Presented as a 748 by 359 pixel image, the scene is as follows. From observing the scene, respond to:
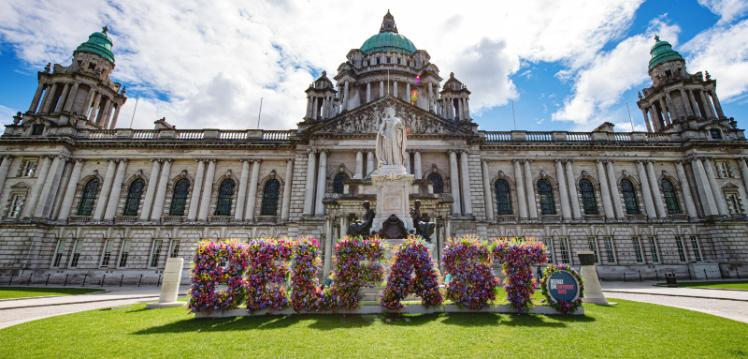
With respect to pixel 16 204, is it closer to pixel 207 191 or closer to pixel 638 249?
pixel 207 191

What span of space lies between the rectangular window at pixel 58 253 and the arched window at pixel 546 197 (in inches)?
1691

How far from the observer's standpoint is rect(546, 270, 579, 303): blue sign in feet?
27.8

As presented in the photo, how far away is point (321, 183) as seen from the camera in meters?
28.4

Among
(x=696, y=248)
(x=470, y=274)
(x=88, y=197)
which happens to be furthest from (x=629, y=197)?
(x=88, y=197)

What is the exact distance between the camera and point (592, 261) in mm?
10438

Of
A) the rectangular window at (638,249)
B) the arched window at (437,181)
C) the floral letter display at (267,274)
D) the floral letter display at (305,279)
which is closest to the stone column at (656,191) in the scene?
the rectangular window at (638,249)

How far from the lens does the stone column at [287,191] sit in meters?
29.8

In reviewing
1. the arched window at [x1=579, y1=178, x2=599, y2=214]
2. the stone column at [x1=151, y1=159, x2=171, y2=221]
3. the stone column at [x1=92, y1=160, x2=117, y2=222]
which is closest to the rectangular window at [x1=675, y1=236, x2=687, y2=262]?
the arched window at [x1=579, y1=178, x2=599, y2=214]

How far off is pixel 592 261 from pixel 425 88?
3934 cm

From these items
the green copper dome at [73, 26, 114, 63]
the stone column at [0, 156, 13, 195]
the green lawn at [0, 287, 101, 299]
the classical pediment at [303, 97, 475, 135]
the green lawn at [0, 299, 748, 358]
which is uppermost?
the green copper dome at [73, 26, 114, 63]

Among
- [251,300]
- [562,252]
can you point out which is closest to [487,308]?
[251,300]

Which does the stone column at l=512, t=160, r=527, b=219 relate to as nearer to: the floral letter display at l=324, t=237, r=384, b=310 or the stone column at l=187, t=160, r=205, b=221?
the floral letter display at l=324, t=237, r=384, b=310

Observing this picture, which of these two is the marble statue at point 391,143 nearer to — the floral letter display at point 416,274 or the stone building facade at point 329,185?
the floral letter display at point 416,274

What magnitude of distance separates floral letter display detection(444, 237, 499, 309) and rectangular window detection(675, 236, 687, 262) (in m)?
31.6
